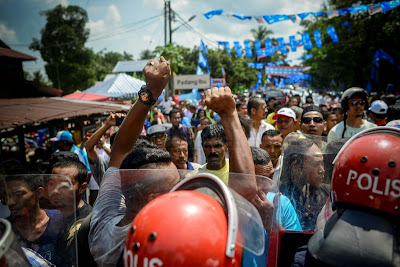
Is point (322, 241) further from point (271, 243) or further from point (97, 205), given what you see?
point (97, 205)

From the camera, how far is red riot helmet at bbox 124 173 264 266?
1090 millimetres

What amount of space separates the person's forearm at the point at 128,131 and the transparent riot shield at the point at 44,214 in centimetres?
37

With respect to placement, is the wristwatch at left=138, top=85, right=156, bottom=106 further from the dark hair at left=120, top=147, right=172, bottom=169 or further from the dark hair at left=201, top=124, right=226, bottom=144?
the dark hair at left=201, top=124, right=226, bottom=144

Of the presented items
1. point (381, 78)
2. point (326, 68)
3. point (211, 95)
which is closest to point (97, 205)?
point (211, 95)

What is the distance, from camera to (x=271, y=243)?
1376 mm

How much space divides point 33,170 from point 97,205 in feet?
4.77

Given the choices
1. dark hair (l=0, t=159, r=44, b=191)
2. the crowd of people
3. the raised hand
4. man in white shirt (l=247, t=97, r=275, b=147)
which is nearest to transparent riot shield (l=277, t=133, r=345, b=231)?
the crowd of people

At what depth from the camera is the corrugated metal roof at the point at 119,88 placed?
17728mm

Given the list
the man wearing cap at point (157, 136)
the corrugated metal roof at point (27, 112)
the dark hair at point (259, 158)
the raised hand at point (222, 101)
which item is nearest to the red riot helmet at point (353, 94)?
the dark hair at point (259, 158)

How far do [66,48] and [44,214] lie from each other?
30703 mm

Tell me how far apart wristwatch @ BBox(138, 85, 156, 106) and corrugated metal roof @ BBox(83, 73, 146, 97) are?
632 inches

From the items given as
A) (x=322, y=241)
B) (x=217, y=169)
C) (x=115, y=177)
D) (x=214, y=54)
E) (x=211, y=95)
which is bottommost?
(x=217, y=169)

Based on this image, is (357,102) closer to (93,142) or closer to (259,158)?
(259,158)

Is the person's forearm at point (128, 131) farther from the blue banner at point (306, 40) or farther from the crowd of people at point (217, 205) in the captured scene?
the blue banner at point (306, 40)
